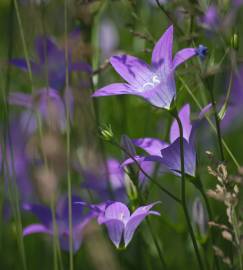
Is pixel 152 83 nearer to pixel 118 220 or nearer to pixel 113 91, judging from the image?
pixel 113 91

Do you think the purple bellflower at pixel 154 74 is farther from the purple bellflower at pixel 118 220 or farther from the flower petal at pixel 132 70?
the purple bellflower at pixel 118 220

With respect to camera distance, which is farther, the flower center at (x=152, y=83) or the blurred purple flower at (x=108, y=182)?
the blurred purple flower at (x=108, y=182)

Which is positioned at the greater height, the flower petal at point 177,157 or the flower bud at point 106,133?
the flower bud at point 106,133

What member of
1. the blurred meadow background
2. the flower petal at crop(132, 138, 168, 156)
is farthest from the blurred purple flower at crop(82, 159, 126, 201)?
the flower petal at crop(132, 138, 168, 156)

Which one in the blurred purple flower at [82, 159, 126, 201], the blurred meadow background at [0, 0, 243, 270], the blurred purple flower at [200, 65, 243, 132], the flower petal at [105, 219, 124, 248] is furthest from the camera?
the blurred purple flower at [200, 65, 243, 132]

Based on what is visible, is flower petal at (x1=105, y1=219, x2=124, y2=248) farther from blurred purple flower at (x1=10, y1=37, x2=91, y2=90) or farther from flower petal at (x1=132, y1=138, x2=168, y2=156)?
blurred purple flower at (x1=10, y1=37, x2=91, y2=90)

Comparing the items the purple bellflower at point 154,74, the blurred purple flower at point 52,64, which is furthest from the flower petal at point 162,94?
the blurred purple flower at point 52,64

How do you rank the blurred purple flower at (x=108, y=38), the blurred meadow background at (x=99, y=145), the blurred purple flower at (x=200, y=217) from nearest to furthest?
1. the blurred meadow background at (x=99, y=145)
2. the blurred purple flower at (x=200, y=217)
3. the blurred purple flower at (x=108, y=38)

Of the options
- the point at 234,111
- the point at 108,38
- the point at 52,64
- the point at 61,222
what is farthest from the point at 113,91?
the point at 108,38
